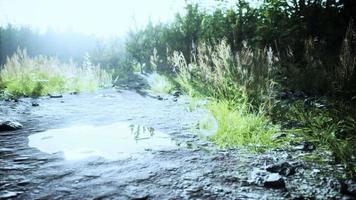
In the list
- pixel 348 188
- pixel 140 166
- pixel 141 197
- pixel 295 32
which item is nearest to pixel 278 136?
pixel 348 188

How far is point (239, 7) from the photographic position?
9656 mm

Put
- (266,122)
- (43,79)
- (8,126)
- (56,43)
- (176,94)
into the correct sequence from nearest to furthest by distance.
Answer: (266,122) < (8,126) < (176,94) < (43,79) < (56,43)

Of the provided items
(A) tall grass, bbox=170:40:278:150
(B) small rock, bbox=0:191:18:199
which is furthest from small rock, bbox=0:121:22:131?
(A) tall grass, bbox=170:40:278:150

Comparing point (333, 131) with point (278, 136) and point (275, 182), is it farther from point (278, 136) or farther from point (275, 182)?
point (275, 182)

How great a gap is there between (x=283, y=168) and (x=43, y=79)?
816cm

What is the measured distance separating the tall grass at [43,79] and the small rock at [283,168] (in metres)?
6.95

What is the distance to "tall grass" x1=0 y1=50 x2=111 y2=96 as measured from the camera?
314 inches

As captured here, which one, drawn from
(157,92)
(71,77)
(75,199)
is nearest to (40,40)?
(71,77)

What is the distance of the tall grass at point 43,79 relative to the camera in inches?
314

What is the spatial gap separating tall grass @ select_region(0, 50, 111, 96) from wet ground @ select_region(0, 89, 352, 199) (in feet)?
14.0

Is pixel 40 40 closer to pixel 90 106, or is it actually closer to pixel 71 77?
pixel 71 77

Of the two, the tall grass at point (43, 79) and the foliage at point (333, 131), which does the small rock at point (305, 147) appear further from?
the tall grass at point (43, 79)

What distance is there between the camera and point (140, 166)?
8.04 ft

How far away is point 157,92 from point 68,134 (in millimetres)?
4245
